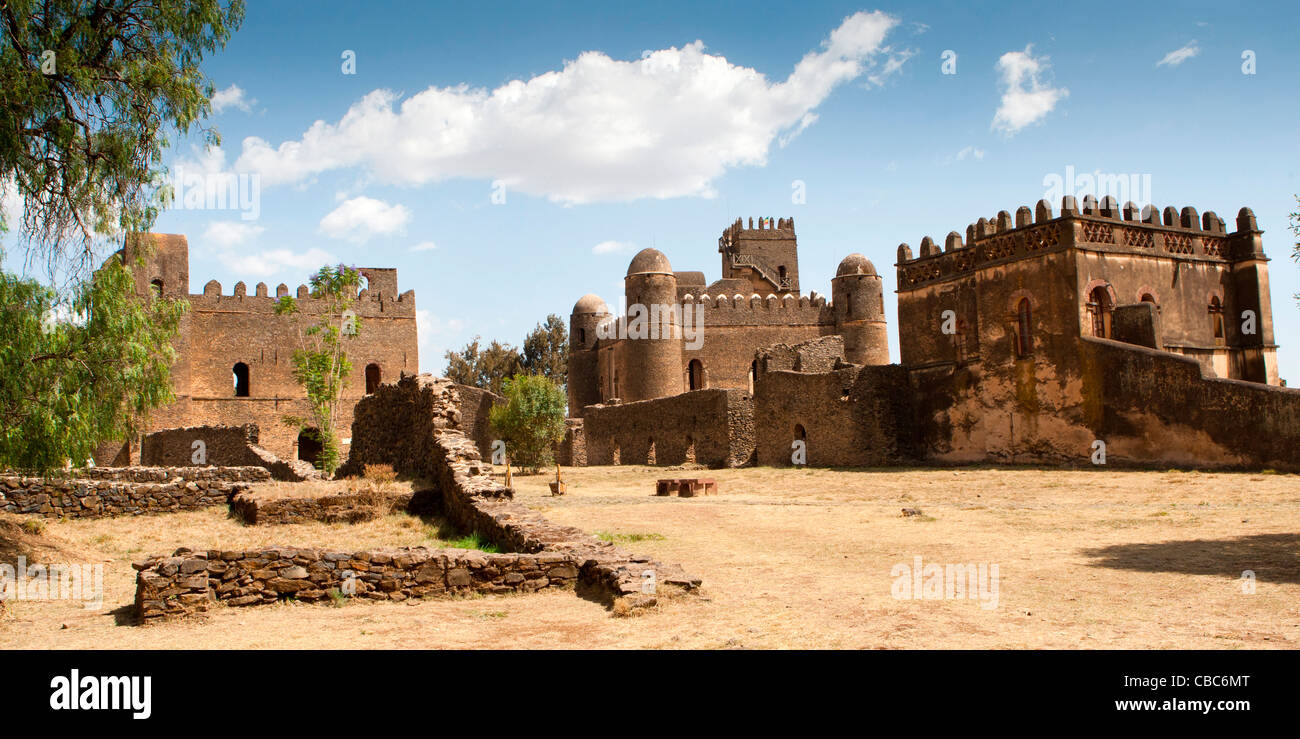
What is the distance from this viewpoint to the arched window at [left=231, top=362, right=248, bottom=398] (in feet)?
137

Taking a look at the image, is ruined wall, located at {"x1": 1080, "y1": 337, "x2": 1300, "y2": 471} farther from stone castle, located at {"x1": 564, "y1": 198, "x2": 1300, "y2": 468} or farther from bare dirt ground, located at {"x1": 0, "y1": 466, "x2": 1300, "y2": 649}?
bare dirt ground, located at {"x1": 0, "y1": 466, "x2": 1300, "y2": 649}

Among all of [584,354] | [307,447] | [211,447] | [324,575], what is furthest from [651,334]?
[324,575]

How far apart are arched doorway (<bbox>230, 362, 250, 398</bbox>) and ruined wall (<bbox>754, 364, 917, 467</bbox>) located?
25.2 m

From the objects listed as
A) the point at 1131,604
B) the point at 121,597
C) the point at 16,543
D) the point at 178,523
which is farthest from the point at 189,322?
the point at 1131,604

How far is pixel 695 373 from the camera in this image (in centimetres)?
4794

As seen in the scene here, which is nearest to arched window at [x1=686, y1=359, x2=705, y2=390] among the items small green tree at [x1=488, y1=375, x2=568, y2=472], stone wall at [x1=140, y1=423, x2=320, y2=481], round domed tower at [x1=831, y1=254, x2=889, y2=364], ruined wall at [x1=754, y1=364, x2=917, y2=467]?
round domed tower at [x1=831, y1=254, x2=889, y2=364]

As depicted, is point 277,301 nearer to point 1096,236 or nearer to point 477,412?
point 477,412

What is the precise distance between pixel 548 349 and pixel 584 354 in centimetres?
1696

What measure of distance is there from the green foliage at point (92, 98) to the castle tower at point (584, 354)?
38497mm

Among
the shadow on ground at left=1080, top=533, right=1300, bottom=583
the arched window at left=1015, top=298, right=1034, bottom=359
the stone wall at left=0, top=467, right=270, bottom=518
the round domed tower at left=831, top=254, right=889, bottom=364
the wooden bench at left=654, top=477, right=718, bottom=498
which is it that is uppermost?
the round domed tower at left=831, top=254, right=889, bottom=364

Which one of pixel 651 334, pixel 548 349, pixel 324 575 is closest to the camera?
pixel 324 575

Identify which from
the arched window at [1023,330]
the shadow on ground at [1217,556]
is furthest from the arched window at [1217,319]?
the shadow on ground at [1217,556]

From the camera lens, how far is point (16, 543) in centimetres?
1194
